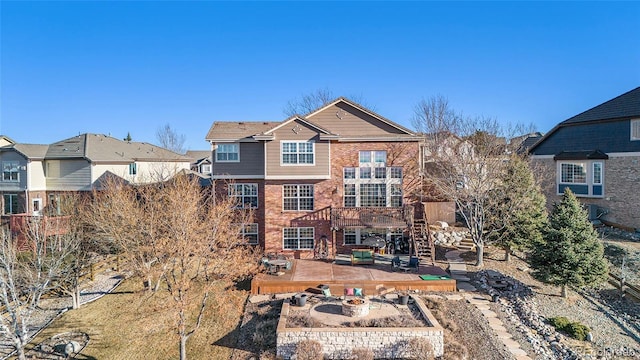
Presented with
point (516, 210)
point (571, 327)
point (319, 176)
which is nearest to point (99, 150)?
point (319, 176)

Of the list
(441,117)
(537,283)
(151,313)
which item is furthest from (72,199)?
(441,117)

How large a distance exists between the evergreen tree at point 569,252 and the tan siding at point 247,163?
1567cm

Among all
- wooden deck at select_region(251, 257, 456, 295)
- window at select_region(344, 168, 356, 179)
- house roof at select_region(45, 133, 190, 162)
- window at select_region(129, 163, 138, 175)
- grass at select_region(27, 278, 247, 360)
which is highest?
house roof at select_region(45, 133, 190, 162)

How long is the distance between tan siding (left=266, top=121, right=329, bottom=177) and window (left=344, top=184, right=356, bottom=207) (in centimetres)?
177

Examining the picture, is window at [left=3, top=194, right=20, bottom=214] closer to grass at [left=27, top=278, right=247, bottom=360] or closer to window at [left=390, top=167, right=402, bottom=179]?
grass at [left=27, top=278, right=247, bottom=360]

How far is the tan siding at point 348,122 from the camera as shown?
2159cm

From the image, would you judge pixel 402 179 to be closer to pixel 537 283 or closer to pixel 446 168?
pixel 446 168

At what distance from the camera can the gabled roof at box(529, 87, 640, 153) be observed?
24.5 metres

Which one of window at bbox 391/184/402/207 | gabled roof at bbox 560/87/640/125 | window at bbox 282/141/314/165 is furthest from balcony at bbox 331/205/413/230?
gabled roof at bbox 560/87/640/125

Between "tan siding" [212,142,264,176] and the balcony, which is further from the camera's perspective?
"tan siding" [212,142,264,176]

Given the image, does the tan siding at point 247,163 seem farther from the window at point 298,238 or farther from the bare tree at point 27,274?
the bare tree at point 27,274

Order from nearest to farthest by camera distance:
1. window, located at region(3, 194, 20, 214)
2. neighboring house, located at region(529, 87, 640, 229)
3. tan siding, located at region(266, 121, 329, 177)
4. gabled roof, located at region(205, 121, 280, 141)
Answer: tan siding, located at region(266, 121, 329, 177) → gabled roof, located at region(205, 121, 280, 141) → neighboring house, located at region(529, 87, 640, 229) → window, located at region(3, 194, 20, 214)

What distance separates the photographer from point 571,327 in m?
12.9

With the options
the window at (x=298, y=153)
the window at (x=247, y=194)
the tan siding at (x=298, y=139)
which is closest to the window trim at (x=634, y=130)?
the tan siding at (x=298, y=139)
